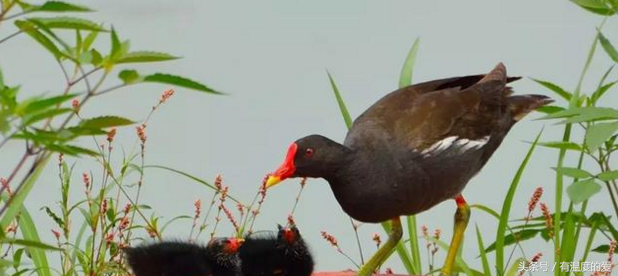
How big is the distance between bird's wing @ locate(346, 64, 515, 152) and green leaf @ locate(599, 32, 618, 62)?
1.04m

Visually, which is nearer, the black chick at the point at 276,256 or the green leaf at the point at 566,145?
the black chick at the point at 276,256

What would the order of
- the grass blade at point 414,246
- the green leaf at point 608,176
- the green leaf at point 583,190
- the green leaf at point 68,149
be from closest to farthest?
the green leaf at point 68,149, the green leaf at point 583,190, the green leaf at point 608,176, the grass blade at point 414,246

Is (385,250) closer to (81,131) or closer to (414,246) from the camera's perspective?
(414,246)

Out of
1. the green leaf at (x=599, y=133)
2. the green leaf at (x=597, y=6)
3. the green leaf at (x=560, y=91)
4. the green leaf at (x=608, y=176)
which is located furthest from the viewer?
the green leaf at (x=560, y=91)

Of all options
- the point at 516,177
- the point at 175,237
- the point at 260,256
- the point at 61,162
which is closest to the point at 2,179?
the point at 61,162

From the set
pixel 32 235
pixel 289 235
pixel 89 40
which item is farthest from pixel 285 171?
pixel 89 40

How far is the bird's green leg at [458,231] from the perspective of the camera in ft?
18.0

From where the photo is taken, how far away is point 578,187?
169 inches

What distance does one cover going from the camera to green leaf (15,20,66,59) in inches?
95.3

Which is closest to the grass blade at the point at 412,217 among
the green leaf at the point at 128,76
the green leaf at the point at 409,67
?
the green leaf at the point at 409,67

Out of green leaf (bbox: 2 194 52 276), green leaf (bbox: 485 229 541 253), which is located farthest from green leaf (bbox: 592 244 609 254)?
green leaf (bbox: 2 194 52 276)

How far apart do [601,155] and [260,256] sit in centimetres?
155

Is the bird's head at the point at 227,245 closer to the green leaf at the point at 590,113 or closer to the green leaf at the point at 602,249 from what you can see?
the green leaf at the point at 590,113

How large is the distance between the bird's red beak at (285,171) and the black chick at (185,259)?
1.19 ft
